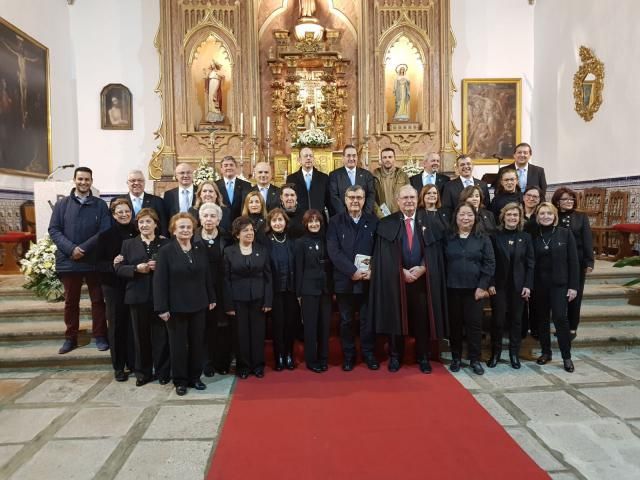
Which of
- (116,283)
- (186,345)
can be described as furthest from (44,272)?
(186,345)

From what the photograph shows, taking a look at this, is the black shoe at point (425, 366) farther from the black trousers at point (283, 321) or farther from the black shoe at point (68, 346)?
the black shoe at point (68, 346)

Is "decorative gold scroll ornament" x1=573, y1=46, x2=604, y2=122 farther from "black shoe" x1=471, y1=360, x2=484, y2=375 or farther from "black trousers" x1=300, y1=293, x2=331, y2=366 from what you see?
"black trousers" x1=300, y1=293, x2=331, y2=366

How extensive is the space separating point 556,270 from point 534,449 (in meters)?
1.75

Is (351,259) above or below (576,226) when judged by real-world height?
below

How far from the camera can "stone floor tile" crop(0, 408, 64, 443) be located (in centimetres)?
320

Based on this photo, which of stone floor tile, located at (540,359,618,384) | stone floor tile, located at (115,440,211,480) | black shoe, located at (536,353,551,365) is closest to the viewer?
stone floor tile, located at (115,440,211,480)

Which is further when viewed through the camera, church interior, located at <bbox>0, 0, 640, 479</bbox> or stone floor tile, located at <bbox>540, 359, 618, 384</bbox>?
church interior, located at <bbox>0, 0, 640, 479</bbox>

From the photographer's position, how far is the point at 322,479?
2.61m

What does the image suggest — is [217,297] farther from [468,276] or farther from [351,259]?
[468,276]

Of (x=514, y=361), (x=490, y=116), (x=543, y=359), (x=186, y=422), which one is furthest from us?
(x=490, y=116)

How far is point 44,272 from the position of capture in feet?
17.8

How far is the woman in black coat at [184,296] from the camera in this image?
373 centimetres

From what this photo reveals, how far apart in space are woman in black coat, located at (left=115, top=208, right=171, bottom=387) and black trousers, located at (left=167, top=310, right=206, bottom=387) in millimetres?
200

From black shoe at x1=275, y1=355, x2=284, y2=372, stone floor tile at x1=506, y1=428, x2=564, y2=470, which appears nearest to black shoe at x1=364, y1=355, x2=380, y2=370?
black shoe at x1=275, y1=355, x2=284, y2=372
